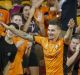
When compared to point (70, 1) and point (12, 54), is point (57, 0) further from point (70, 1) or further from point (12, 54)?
point (12, 54)

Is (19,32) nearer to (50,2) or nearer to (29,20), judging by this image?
(29,20)

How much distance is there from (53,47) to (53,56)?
16 centimetres

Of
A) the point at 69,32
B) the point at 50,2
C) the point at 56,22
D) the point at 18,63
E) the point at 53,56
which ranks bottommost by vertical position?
the point at 18,63

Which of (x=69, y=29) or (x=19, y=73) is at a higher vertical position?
(x=69, y=29)

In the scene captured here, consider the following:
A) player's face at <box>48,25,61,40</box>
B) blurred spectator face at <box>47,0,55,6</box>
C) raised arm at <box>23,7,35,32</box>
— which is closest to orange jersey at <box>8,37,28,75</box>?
raised arm at <box>23,7,35,32</box>

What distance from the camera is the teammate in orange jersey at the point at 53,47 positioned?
26.4 feet

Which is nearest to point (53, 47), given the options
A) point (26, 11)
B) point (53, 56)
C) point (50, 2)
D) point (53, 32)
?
point (53, 56)

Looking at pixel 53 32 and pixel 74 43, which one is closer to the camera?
pixel 53 32

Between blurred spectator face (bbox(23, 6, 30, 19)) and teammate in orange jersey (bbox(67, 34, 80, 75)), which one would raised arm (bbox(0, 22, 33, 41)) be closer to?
teammate in orange jersey (bbox(67, 34, 80, 75))

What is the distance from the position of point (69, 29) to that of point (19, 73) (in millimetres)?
1160

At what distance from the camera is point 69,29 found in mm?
8047

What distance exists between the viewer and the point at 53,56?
318 inches

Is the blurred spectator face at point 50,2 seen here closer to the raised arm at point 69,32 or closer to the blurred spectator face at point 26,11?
the blurred spectator face at point 26,11

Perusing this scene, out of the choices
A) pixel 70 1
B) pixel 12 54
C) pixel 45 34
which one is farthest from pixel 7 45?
pixel 70 1
